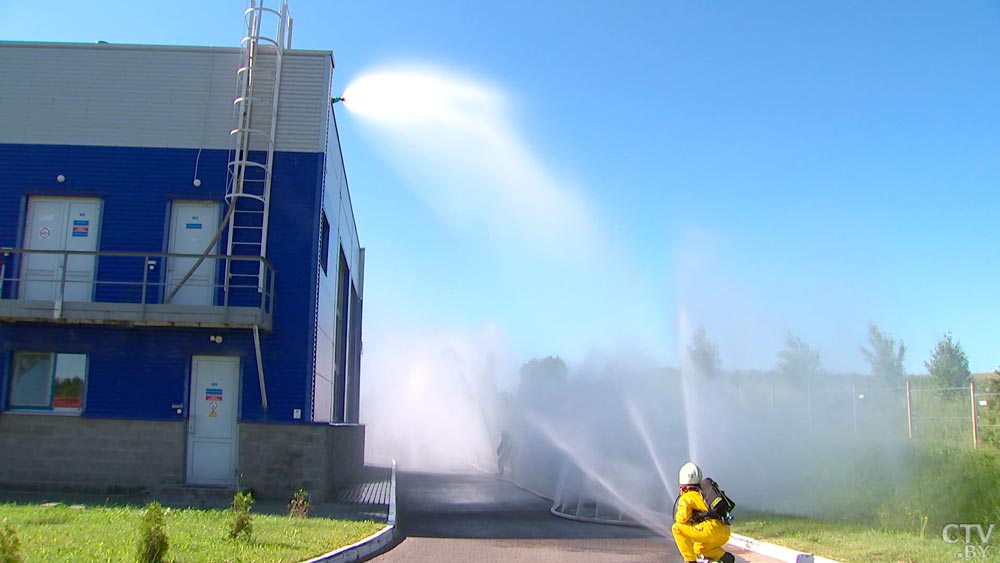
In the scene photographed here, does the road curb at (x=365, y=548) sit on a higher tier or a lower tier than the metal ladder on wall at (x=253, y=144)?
lower

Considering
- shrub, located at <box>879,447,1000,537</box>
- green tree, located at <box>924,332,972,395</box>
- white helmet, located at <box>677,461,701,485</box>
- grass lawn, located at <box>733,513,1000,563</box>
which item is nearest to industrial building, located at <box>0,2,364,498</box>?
grass lawn, located at <box>733,513,1000,563</box>

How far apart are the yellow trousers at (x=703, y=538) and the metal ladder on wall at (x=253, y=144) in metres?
13.3

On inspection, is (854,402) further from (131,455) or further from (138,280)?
(138,280)

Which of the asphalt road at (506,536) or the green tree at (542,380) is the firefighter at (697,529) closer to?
the asphalt road at (506,536)

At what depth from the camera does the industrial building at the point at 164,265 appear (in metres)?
17.3

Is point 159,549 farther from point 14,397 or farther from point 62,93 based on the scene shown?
point 62,93

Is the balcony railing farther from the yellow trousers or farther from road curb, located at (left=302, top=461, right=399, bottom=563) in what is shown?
the yellow trousers

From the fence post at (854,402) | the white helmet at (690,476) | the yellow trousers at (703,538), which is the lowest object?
the yellow trousers at (703,538)

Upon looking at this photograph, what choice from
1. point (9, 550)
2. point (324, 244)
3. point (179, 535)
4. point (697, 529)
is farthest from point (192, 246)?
point (697, 529)

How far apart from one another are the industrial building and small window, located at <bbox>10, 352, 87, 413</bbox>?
42 millimetres

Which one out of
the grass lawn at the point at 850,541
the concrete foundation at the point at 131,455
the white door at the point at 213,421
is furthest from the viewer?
the white door at the point at 213,421

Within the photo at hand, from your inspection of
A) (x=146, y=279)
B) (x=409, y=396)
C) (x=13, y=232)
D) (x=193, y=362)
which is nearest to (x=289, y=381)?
(x=193, y=362)

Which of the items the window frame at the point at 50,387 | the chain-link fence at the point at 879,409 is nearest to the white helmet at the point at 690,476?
the window frame at the point at 50,387

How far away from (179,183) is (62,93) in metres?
3.79
